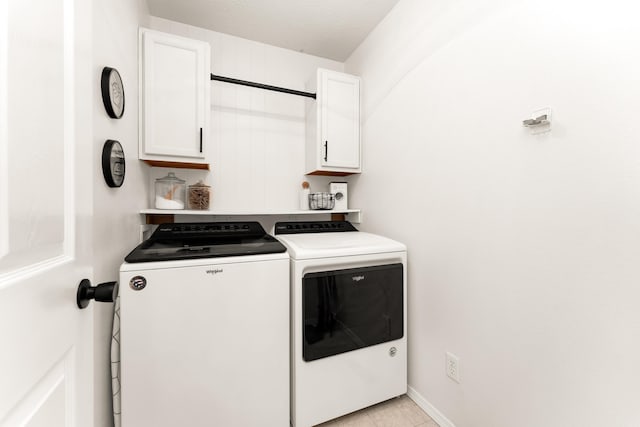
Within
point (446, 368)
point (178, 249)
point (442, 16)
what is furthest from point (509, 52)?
point (178, 249)

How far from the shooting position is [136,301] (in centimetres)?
113

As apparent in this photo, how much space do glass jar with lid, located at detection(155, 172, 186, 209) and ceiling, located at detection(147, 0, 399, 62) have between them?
1.12 meters

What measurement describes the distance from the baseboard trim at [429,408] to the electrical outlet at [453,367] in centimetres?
25

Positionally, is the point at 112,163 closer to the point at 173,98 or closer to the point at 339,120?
the point at 173,98

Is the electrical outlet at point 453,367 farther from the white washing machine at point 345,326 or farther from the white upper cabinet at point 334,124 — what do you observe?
the white upper cabinet at point 334,124

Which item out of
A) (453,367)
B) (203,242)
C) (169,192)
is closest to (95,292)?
(203,242)

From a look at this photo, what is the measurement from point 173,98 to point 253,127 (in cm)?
62

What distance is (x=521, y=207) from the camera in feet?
3.59

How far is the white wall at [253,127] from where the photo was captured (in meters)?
2.02

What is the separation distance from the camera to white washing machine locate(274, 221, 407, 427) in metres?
1.40

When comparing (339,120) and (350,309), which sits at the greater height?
(339,120)

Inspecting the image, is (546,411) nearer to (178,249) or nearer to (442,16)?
(178,249)

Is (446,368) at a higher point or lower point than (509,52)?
lower

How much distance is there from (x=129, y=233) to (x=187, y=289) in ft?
1.71
